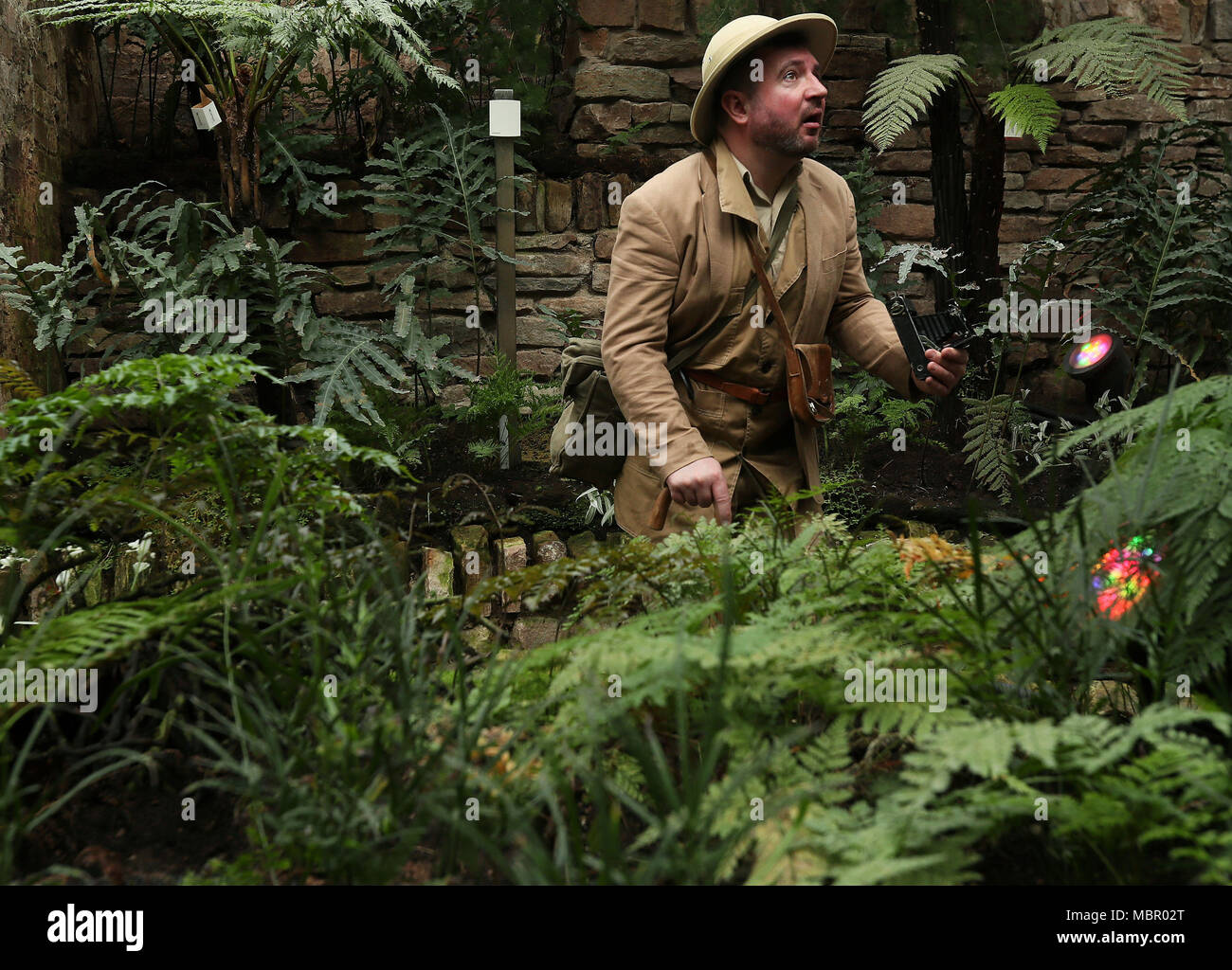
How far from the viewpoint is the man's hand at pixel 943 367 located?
241 centimetres

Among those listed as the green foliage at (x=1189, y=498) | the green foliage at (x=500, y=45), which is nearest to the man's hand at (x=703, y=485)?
the green foliage at (x=1189, y=498)

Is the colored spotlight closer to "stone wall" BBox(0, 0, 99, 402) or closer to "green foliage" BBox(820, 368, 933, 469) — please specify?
"green foliage" BBox(820, 368, 933, 469)

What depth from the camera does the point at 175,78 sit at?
5152mm

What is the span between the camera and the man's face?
2607 millimetres

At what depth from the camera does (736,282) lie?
271cm

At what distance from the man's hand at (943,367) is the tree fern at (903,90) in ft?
5.92

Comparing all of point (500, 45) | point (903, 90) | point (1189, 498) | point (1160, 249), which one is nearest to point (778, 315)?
point (1189, 498)

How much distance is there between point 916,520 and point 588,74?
2909 millimetres

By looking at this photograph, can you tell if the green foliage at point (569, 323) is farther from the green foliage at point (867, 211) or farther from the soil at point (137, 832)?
the soil at point (137, 832)

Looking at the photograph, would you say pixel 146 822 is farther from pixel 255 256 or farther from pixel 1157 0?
pixel 1157 0

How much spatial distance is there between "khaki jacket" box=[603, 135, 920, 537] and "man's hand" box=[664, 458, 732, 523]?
4 cm

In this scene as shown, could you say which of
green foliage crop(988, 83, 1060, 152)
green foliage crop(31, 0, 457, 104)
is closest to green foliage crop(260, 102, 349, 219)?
green foliage crop(31, 0, 457, 104)
